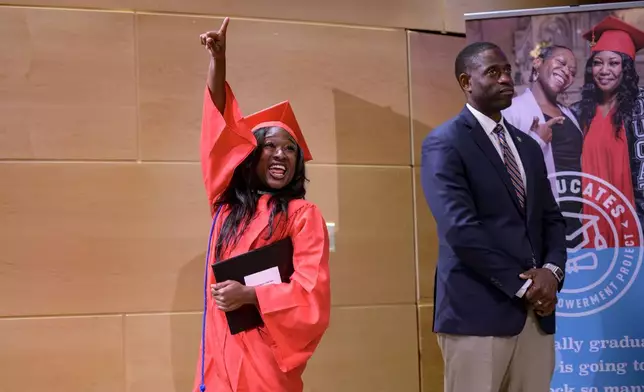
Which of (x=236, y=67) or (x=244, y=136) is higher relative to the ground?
(x=236, y=67)

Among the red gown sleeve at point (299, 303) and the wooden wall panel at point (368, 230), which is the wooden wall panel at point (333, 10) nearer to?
the wooden wall panel at point (368, 230)

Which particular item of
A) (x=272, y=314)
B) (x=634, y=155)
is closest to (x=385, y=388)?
(x=272, y=314)

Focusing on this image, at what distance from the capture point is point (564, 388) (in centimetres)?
270

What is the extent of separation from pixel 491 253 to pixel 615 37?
1.30 meters

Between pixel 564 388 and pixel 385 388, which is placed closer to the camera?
pixel 564 388

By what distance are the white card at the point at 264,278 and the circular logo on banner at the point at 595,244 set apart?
4.17ft

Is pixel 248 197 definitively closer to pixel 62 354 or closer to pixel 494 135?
pixel 494 135

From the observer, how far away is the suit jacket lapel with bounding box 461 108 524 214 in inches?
87.2

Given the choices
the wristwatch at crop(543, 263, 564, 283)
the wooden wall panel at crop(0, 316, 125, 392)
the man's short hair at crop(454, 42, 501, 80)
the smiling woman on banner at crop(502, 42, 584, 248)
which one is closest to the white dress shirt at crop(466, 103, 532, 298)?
the man's short hair at crop(454, 42, 501, 80)

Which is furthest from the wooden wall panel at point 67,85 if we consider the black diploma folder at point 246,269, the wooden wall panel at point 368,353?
the wooden wall panel at point 368,353

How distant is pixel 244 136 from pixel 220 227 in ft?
0.99

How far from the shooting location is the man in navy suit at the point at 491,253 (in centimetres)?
213

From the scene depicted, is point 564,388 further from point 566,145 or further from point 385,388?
point 566,145

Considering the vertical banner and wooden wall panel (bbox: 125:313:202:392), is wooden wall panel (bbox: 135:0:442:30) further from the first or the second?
wooden wall panel (bbox: 125:313:202:392)
